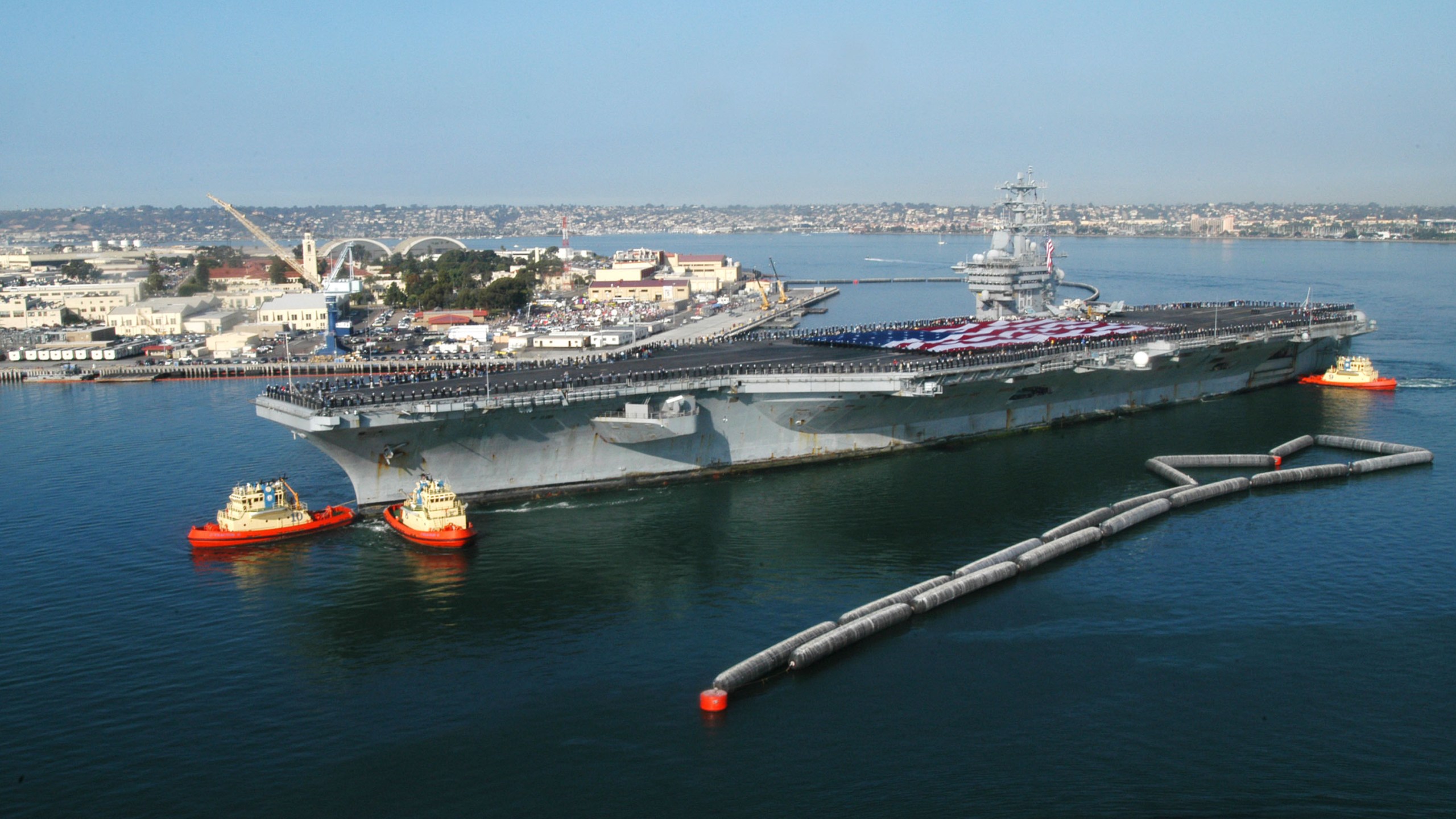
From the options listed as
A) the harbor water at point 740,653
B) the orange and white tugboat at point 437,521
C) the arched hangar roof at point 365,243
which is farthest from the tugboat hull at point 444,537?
the arched hangar roof at point 365,243

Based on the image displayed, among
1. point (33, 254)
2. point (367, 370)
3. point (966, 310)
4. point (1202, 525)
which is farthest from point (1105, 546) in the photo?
point (33, 254)

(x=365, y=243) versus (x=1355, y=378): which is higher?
(x=365, y=243)

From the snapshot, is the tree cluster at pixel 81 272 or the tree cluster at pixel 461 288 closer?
the tree cluster at pixel 461 288

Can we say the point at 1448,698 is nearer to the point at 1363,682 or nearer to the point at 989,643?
the point at 1363,682

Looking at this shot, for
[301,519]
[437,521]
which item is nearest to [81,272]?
[301,519]

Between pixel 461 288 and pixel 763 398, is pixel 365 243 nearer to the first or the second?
pixel 461 288

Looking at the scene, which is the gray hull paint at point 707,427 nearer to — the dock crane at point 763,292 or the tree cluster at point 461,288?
the dock crane at point 763,292

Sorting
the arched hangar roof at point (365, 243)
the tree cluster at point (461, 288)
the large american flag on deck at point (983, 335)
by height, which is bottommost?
the large american flag on deck at point (983, 335)
